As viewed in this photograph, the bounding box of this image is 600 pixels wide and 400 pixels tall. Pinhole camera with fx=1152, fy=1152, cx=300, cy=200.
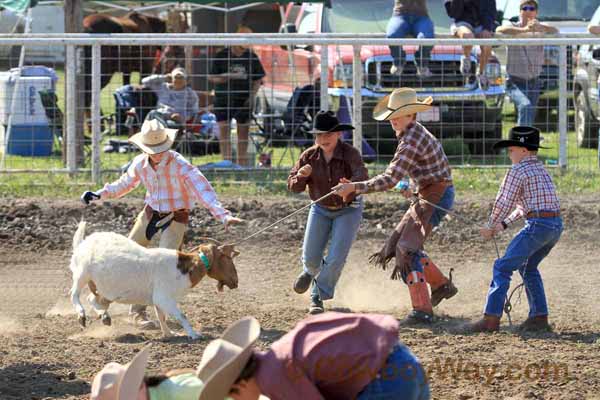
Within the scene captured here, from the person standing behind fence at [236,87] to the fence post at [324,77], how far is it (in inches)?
35.8

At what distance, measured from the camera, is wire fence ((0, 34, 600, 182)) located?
13.1 metres

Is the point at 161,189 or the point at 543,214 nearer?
the point at 543,214

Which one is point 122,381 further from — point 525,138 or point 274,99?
point 274,99

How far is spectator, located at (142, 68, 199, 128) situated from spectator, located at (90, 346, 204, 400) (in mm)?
8723

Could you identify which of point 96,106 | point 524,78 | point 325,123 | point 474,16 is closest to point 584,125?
point 524,78

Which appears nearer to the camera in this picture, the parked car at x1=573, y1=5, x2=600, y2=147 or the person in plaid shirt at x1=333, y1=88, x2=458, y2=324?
the person in plaid shirt at x1=333, y1=88, x2=458, y2=324

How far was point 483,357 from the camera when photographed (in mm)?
7305

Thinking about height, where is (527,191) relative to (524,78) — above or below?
below

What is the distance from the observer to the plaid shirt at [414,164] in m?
8.29

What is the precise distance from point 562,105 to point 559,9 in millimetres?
4358

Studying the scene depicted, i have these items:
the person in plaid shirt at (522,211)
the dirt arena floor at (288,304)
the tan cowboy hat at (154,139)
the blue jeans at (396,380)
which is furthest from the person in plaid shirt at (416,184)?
the blue jeans at (396,380)

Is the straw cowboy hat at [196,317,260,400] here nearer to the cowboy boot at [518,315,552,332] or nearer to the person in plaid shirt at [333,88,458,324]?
the person in plaid shirt at [333,88,458,324]

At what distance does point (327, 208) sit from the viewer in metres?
8.88

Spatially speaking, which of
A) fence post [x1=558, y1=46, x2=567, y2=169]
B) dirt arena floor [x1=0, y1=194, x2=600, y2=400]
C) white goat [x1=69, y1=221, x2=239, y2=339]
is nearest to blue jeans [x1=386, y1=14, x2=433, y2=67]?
fence post [x1=558, y1=46, x2=567, y2=169]
